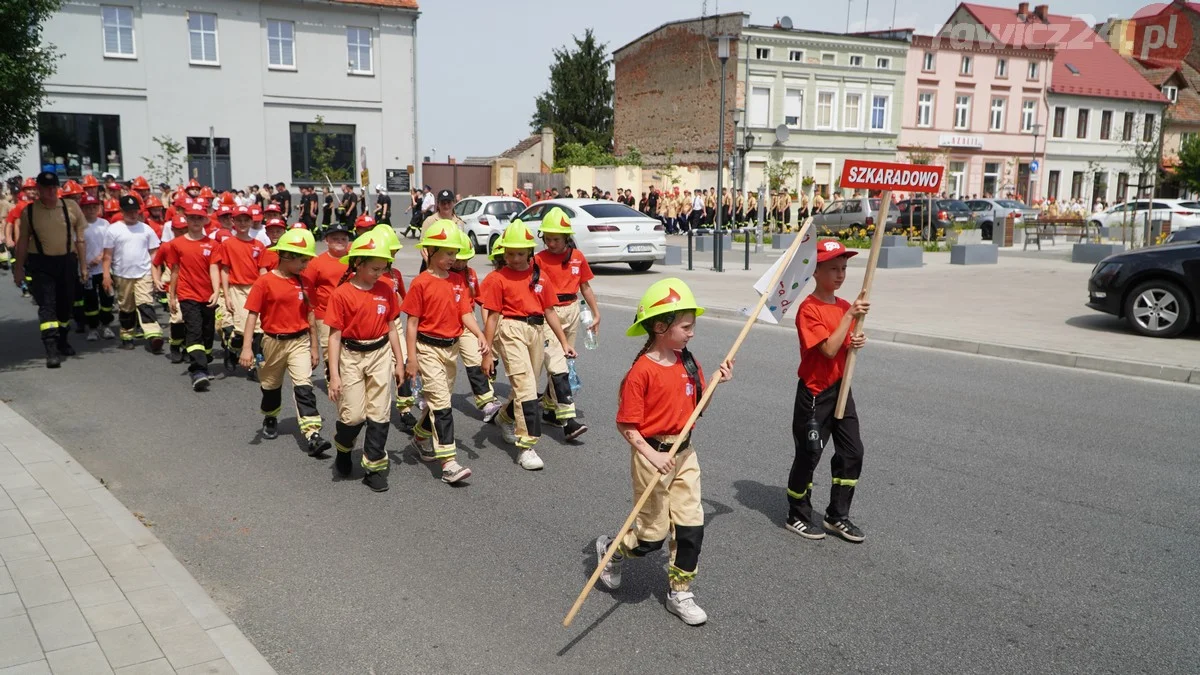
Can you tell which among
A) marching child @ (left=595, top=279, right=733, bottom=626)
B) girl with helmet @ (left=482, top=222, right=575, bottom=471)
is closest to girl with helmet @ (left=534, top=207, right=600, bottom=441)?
girl with helmet @ (left=482, top=222, right=575, bottom=471)

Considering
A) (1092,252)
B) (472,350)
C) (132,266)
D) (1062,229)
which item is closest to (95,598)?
(472,350)

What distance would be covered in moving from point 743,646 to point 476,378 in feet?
12.2

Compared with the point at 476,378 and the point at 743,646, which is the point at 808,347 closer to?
the point at 743,646

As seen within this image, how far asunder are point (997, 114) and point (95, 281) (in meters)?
52.8

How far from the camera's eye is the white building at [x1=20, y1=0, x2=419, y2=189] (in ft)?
113

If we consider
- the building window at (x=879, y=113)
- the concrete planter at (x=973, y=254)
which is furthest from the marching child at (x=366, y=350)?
the building window at (x=879, y=113)

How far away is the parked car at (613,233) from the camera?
63.6ft

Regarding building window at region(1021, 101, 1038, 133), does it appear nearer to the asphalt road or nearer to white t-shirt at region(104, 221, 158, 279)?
the asphalt road

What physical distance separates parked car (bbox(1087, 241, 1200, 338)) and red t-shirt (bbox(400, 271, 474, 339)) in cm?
962

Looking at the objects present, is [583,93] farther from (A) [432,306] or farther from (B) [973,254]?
(A) [432,306]

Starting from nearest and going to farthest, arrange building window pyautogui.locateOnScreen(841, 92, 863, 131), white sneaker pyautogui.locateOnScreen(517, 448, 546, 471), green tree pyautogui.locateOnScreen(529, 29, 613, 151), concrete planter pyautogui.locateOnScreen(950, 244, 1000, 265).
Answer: white sneaker pyautogui.locateOnScreen(517, 448, 546, 471) → concrete planter pyautogui.locateOnScreen(950, 244, 1000, 265) → building window pyautogui.locateOnScreen(841, 92, 863, 131) → green tree pyautogui.locateOnScreen(529, 29, 613, 151)

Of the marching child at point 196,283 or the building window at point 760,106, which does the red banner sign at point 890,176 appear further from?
the building window at point 760,106

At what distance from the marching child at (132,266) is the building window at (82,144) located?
86.4 feet

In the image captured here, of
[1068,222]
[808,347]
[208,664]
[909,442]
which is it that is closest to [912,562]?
[808,347]
